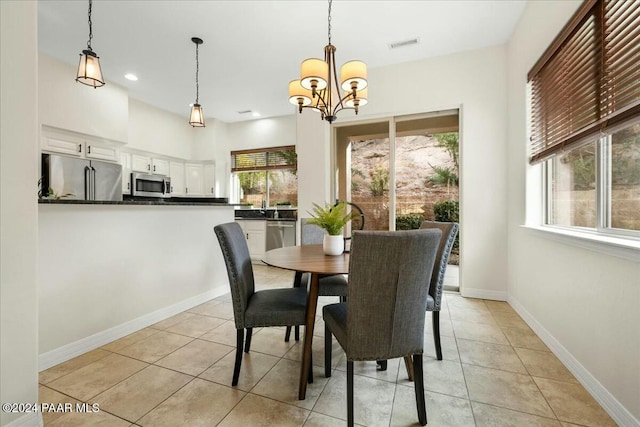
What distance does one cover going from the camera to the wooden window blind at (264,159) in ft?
19.0

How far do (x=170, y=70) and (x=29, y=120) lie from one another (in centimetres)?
304

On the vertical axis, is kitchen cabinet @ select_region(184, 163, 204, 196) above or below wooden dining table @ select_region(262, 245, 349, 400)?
above

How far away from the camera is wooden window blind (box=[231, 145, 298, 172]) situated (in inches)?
228

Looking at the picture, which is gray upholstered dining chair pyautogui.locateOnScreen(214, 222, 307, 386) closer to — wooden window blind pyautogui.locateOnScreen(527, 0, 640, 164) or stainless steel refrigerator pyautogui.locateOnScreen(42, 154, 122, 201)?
wooden window blind pyautogui.locateOnScreen(527, 0, 640, 164)

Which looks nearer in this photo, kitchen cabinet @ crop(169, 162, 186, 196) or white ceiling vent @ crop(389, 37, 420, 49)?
white ceiling vent @ crop(389, 37, 420, 49)

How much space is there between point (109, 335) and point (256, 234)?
132 inches

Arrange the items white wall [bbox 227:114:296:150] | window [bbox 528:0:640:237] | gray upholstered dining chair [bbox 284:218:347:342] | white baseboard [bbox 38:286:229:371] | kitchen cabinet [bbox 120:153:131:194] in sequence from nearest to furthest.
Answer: window [bbox 528:0:640:237], white baseboard [bbox 38:286:229:371], gray upholstered dining chair [bbox 284:218:347:342], kitchen cabinet [bbox 120:153:131:194], white wall [bbox 227:114:296:150]

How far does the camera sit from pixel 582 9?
1.73 metres

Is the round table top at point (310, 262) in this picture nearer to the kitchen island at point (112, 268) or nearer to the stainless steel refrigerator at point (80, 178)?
the kitchen island at point (112, 268)

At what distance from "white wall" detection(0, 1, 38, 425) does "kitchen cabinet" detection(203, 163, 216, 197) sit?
4.65 meters

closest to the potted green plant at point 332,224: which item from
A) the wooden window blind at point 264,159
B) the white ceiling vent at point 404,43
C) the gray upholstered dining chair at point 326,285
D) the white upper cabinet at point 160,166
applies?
the gray upholstered dining chair at point 326,285

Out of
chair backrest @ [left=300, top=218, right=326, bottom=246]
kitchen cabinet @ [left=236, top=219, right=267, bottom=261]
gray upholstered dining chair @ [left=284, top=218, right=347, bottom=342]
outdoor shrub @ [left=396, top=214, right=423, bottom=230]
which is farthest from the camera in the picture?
kitchen cabinet @ [left=236, top=219, right=267, bottom=261]

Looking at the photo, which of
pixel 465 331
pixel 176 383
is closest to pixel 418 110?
pixel 465 331

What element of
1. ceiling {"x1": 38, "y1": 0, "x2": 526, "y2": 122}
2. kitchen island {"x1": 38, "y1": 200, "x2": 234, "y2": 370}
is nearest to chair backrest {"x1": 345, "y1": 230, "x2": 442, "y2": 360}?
kitchen island {"x1": 38, "y1": 200, "x2": 234, "y2": 370}
